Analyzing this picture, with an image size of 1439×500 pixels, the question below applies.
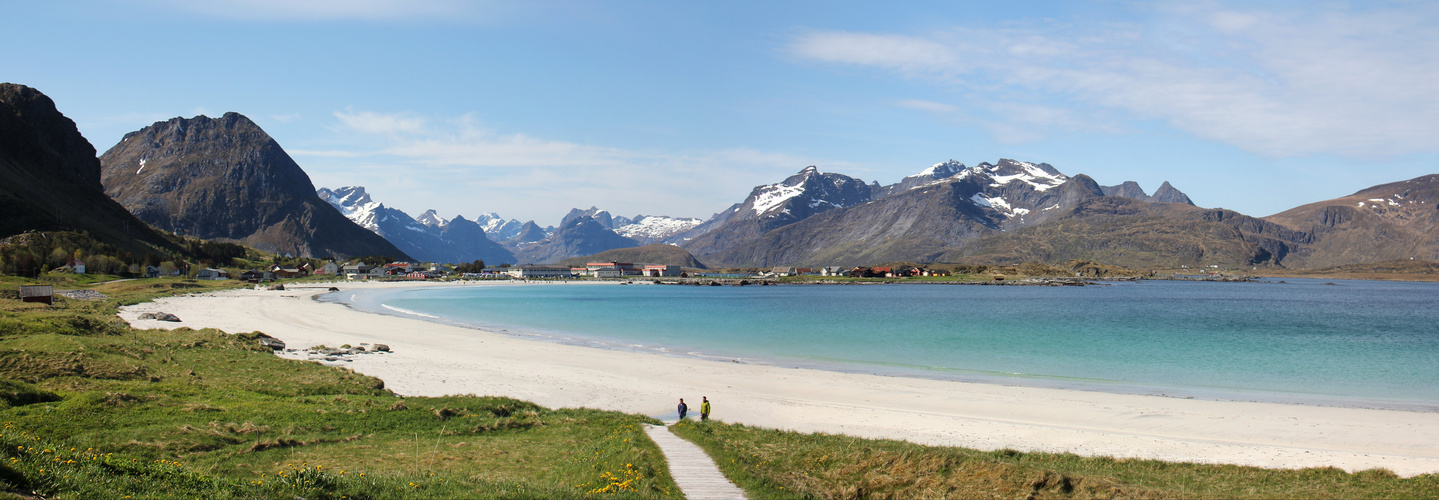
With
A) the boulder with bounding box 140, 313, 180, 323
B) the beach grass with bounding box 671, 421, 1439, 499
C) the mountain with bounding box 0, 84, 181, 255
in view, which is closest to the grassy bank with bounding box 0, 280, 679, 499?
the beach grass with bounding box 671, 421, 1439, 499

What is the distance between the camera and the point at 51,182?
504 ft

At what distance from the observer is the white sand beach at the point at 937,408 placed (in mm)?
22625

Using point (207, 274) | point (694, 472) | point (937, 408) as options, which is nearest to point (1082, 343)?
point (937, 408)

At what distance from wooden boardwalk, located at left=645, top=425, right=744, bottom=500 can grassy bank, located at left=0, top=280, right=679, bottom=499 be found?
0.45m

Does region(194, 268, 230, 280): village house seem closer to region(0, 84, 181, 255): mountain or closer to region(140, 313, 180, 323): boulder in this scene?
region(0, 84, 181, 255): mountain

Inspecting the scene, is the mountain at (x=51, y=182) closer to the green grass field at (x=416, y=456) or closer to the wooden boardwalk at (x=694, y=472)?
the green grass field at (x=416, y=456)

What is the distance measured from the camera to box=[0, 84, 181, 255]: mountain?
120475 mm

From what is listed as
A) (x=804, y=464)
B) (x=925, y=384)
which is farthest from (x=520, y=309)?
(x=804, y=464)

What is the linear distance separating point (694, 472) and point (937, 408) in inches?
701

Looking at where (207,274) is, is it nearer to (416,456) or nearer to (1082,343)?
(1082,343)

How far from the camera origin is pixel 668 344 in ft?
189

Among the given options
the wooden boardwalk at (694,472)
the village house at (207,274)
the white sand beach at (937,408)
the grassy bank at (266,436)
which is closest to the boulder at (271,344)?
the white sand beach at (937,408)

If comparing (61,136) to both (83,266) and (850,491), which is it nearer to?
(83,266)

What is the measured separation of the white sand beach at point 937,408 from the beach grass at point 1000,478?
168 inches
